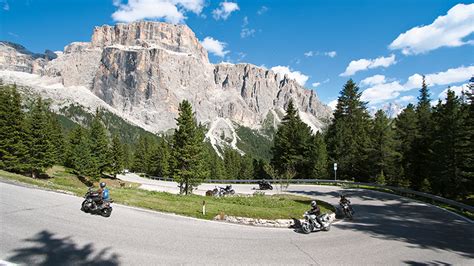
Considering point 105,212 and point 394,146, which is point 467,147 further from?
point 105,212

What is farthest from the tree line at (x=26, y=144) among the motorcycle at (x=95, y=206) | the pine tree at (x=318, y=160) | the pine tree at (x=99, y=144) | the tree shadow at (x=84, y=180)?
the pine tree at (x=318, y=160)

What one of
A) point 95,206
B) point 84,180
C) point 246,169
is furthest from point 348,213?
point 246,169

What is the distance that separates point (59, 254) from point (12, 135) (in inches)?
1544

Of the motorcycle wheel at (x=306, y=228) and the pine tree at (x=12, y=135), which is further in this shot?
the pine tree at (x=12, y=135)

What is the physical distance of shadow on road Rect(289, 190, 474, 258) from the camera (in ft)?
43.7

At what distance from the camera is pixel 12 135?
38656mm

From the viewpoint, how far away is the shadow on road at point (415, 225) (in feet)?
43.7

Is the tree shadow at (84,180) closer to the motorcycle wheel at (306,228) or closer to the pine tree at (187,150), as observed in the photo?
the pine tree at (187,150)

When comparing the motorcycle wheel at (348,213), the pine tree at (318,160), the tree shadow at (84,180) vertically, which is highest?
the pine tree at (318,160)

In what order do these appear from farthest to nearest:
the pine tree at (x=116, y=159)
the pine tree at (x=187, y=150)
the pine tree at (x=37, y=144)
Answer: the pine tree at (x=116, y=159), the pine tree at (x=37, y=144), the pine tree at (x=187, y=150)

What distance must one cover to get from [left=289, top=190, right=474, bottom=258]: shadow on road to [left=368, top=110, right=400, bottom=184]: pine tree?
17.9 m

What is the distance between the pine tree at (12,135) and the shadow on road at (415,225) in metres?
41.2

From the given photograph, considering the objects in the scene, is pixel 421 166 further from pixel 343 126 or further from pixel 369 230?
pixel 369 230

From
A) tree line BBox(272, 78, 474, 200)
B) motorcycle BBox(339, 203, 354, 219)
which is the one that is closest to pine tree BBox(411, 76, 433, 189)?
tree line BBox(272, 78, 474, 200)
